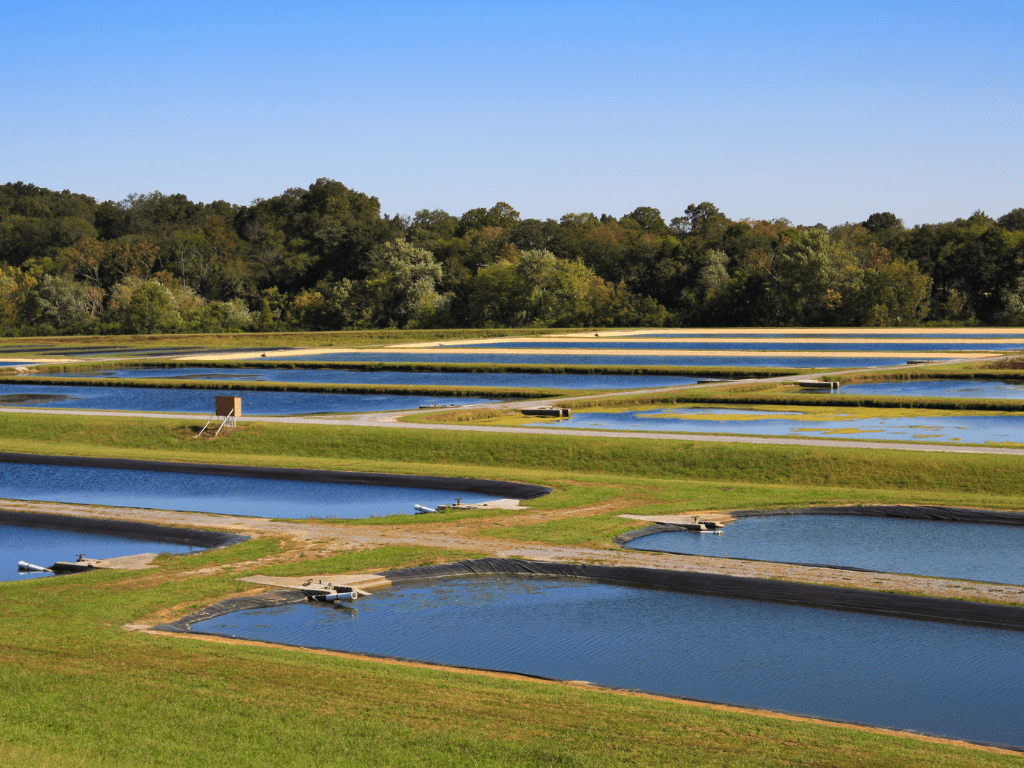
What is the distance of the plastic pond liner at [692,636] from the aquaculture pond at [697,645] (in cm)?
2

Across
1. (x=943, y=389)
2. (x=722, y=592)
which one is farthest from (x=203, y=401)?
(x=722, y=592)

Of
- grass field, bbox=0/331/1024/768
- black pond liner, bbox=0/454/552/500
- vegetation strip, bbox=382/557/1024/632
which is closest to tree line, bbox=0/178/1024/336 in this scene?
black pond liner, bbox=0/454/552/500

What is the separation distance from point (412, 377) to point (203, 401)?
477 inches

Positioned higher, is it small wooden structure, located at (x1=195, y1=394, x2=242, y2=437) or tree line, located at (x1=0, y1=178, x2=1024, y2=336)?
tree line, located at (x1=0, y1=178, x2=1024, y2=336)

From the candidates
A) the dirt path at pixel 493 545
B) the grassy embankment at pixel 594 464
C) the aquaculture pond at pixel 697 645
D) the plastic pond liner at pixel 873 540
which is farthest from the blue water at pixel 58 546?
the plastic pond liner at pixel 873 540

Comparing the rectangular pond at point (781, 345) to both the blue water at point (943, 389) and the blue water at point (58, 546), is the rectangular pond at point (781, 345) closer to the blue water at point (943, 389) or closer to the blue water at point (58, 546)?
the blue water at point (943, 389)

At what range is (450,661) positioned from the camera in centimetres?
1067

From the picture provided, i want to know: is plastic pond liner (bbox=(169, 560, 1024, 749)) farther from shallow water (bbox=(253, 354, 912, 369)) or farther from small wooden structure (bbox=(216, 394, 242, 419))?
shallow water (bbox=(253, 354, 912, 369))

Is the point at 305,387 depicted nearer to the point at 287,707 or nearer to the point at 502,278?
the point at 287,707

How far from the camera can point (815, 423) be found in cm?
2900

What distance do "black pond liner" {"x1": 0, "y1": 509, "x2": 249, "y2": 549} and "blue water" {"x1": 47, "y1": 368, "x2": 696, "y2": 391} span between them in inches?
1007

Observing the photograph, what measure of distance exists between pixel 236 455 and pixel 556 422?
29.6 ft

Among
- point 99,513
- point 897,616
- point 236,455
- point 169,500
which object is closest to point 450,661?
point 897,616

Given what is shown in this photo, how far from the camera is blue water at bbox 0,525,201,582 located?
1597cm
